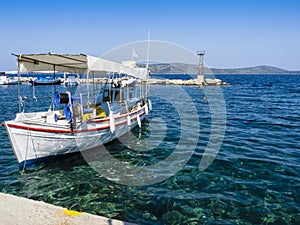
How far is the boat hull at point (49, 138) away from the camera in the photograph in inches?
340

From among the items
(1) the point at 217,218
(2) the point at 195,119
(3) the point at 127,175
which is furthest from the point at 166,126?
(1) the point at 217,218

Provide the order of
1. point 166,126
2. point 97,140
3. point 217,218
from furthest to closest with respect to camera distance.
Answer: point 166,126 < point 97,140 < point 217,218

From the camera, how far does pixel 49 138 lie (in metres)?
9.25

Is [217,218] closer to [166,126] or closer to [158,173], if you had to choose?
[158,173]

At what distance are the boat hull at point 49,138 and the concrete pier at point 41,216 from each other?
12.0 ft

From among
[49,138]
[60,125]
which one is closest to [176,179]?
[60,125]

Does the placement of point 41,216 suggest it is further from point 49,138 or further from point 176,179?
point 176,179

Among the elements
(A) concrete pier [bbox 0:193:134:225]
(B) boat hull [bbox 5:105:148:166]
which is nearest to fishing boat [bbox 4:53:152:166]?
(B) boat hull [bbox 5:105:148:166]

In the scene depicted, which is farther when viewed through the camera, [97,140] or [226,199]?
[97,140]

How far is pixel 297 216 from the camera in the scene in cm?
650

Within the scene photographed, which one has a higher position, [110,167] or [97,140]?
[97,140]

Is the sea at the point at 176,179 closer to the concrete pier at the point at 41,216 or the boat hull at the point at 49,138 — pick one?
the boat hull at the point at 49,138

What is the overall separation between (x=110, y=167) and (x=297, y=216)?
6.42 m

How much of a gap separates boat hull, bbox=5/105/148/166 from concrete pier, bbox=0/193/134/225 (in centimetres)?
367
